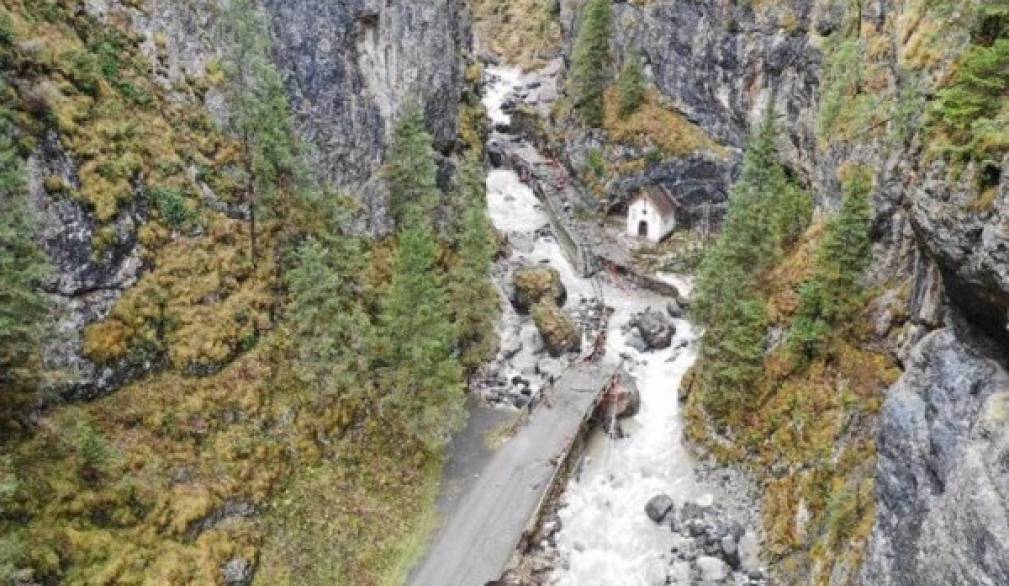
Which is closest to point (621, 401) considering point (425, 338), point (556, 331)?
point (556, 331)

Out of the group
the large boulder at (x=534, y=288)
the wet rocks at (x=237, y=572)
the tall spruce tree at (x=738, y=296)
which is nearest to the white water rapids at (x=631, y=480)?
the large boulder at (x=534, y=288)

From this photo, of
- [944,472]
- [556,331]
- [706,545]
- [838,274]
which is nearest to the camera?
[944,472]

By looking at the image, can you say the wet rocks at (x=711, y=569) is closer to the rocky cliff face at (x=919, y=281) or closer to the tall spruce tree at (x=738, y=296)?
the rocky cliff face at (x=919, y=281)

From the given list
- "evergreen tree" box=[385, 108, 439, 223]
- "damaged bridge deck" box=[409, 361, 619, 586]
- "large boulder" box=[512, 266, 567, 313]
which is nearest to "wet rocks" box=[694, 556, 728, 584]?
"damaged bridge deck" box=[409, 361, 619, 586]

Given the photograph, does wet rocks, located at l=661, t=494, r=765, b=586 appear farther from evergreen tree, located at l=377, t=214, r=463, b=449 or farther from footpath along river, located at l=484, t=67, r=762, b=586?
evergreen tree, located at l=377, t=214, r=463, b=449

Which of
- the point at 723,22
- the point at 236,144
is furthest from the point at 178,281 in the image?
the point at 723,22

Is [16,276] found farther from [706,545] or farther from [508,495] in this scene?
[706,545]
